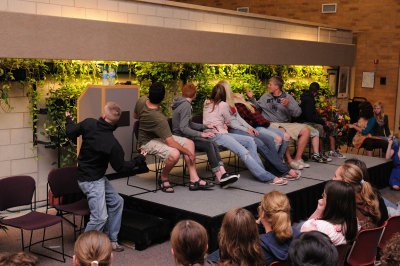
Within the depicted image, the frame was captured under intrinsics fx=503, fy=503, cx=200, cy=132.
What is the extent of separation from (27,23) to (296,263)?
4399mm

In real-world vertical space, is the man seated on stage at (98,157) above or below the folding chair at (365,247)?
above

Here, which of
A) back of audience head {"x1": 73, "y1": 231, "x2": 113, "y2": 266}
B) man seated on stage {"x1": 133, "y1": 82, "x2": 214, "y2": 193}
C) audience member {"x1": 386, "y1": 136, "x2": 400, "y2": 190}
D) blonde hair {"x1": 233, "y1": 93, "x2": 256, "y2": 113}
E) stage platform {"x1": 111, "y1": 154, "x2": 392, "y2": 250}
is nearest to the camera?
back of audience head {"x1": 73, "y1": 231, "x2": 113, "y2": 266}

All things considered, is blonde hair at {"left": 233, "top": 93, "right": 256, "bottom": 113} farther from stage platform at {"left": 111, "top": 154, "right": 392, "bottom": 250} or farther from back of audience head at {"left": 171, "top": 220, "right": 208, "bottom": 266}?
back of audience head at {"left": 171, "top": 220, "right": 208, "bottom": 266}

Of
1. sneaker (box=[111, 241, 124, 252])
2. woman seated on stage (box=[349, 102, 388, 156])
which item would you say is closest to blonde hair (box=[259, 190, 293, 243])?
sneaker (box=[111, 241, 124, 252])

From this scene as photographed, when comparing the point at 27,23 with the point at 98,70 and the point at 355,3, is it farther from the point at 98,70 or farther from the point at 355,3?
the point at 355,3

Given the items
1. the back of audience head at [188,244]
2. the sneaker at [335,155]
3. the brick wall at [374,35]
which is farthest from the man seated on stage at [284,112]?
the brick wall at [374,35]

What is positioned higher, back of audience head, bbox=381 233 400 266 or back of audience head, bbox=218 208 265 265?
back of audience head, bbox=381 233 400 266

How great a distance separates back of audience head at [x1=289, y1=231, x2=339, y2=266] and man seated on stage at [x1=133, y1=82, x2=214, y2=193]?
11.3 ft

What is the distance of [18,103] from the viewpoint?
247 inches

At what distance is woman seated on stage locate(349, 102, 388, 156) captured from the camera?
9133 mm

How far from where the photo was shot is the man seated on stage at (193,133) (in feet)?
20.5

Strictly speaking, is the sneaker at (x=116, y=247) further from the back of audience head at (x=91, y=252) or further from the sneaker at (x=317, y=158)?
the sneaker at (x=317, y=158)

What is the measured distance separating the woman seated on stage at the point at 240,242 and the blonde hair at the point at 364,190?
1.27 m

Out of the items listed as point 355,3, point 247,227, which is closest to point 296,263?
point 247,227
